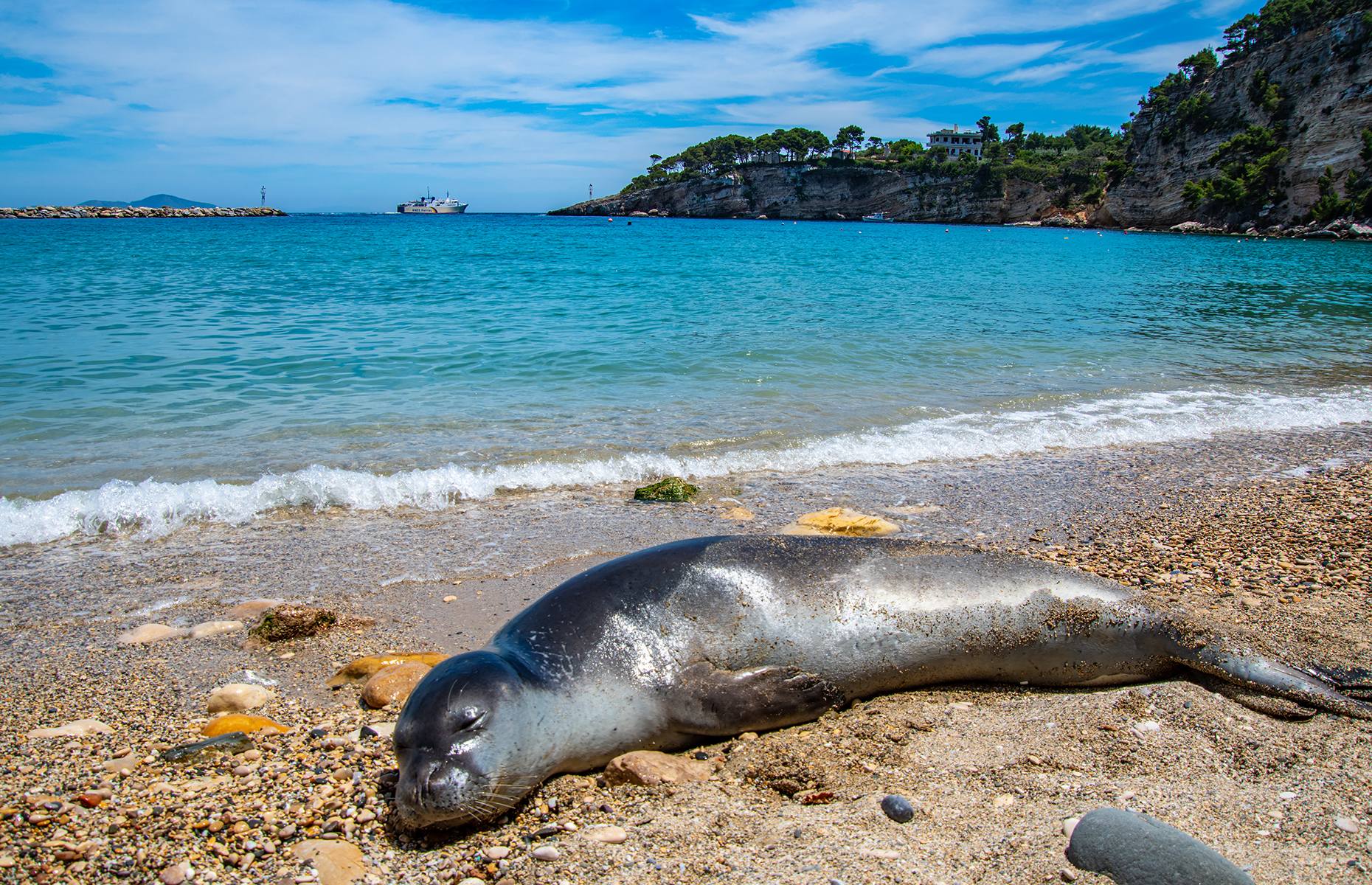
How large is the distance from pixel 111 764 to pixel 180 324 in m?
15.2

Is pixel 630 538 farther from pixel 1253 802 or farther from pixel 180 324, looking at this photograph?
pixel 180 324

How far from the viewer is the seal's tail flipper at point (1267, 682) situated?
119 inches

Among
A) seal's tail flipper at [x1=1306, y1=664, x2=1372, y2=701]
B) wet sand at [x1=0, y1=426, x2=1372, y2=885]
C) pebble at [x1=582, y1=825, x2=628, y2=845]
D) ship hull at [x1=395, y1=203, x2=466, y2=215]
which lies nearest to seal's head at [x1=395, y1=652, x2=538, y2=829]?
wet sand at [x1=0, y1=426, x2=1372, y2=885]

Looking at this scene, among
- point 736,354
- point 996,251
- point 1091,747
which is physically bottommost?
point 1091,747

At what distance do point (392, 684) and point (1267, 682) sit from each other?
3741 mm

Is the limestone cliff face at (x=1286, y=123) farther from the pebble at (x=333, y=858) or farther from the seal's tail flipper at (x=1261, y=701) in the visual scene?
the pebble at (x=333, y=858)

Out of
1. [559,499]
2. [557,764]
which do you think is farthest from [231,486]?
[557,764]

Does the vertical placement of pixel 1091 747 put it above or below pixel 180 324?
below

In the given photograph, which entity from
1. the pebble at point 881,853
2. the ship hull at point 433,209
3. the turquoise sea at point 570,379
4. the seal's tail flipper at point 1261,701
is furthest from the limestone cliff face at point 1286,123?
the ship hull at point 433,209

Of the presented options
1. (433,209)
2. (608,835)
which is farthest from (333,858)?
(433,209)

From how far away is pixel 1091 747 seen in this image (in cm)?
289

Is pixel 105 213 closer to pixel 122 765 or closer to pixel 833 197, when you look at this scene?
pixel 833 197

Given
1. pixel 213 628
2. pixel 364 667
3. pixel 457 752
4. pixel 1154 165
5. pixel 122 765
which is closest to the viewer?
pixel 457 752

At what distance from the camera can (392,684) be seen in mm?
3254
